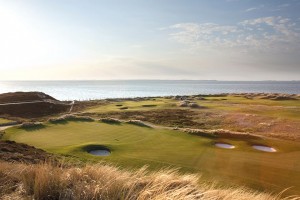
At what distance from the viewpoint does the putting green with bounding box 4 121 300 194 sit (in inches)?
561

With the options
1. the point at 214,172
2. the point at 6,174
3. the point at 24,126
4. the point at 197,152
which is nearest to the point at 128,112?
the point at 24,126

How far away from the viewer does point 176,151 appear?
1783 centimetres

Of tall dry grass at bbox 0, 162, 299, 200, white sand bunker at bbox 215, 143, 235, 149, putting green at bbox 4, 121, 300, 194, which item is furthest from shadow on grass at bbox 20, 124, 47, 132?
tall dry grass at bbox 0, 162, 299, 200

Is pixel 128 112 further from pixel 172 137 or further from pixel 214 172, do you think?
pixel 214 172

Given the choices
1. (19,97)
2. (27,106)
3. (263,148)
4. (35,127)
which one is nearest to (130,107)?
(27,106)

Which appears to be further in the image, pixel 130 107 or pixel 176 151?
pixel 130 107

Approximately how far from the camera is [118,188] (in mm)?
6066

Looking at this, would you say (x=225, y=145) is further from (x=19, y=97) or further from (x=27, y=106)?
(x=19, y=97)

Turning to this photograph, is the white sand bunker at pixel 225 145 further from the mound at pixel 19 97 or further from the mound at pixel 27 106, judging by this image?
the mound at pixel 19 97

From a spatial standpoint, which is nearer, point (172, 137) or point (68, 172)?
point (68, 172)

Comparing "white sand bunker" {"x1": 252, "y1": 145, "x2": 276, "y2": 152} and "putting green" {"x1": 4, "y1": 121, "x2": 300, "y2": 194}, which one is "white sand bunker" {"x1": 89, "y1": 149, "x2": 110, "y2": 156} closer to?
"putting green" {"x1": 4, "y1": 121, "x2": 300, "y2": 194}

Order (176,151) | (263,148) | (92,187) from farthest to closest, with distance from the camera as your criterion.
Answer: (263,148)
(176,151)
(92,187)

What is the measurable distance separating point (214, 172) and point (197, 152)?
3496 millimetres

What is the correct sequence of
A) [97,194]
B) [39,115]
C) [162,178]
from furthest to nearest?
[39,115]
[162,178]
[97,194]
